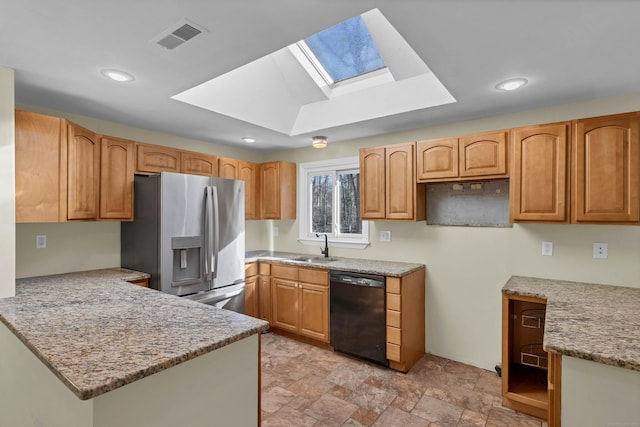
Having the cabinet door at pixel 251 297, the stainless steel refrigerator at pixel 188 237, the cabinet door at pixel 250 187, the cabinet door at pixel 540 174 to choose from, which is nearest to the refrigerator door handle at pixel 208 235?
the stainless steel refrigerator at pixel 188 237

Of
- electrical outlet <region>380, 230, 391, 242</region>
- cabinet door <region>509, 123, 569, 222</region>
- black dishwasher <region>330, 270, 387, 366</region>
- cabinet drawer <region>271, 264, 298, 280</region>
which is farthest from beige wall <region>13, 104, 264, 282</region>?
cabinet door <region>509, 123, 569, 222</region>

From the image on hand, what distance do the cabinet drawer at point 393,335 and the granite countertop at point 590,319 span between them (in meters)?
0.98

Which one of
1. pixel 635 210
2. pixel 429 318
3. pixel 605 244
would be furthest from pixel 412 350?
pixel 635 210

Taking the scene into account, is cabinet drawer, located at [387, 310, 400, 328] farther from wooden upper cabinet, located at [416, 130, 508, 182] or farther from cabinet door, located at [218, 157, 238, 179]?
cabinet door, located at [218, 157, 238, 179]

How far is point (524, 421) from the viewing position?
90.6 inches

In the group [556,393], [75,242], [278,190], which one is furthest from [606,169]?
[75,242]

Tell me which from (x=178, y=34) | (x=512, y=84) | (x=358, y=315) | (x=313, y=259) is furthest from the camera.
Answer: (x=313, y=259)

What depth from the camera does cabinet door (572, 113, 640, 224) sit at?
7.31ft

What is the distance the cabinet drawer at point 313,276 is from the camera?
3.45 meters

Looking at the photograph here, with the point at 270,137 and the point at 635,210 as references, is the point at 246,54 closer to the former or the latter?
the point at 270,137

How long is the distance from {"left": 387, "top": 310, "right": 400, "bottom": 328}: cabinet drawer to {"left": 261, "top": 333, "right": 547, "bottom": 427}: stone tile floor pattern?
441 millimetres

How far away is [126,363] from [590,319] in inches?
85.5

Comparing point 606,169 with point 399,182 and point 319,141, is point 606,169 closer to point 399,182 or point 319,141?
point 399,182

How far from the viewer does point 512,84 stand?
7.46ft
